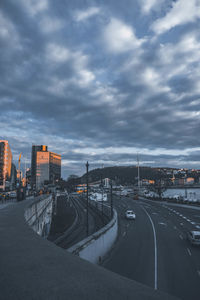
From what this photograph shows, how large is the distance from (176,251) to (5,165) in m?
156

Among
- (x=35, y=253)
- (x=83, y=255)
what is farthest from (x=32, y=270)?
(x=83, y=255)

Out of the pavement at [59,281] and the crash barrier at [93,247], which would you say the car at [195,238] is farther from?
the pavement at [59,281]

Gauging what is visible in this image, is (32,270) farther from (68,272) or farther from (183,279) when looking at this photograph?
(183,279)

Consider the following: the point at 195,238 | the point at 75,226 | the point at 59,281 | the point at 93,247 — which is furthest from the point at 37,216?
the point at 75,226

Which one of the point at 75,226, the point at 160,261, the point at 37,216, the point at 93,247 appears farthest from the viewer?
the point at 75,226

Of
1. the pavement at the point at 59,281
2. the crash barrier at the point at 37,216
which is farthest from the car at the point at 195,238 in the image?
the pavement at the point at 59,281

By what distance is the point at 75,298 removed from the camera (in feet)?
12.6

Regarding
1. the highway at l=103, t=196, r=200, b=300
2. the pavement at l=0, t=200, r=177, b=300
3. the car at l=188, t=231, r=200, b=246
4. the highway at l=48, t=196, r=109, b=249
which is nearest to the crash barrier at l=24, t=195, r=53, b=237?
the highway at l=48, t=196, r=109, b=249

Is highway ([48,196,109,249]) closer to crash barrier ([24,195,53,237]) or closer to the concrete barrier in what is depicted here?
crash barrier ([24,195,53,237])

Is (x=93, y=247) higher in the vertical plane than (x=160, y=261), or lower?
higher

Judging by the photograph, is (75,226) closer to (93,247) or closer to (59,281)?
(93,247)

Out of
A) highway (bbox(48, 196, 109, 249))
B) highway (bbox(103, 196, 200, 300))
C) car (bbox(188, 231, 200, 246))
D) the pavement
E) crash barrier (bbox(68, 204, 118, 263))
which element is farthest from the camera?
highway (bbox(48, 196, 109, 249))

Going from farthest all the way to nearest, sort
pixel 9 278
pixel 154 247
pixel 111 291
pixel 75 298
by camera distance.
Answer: pixel 154 247 < pixel 9 278 < pixel 111 291 < pixel 75 298

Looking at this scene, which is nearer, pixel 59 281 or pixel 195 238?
pixel 59 281
